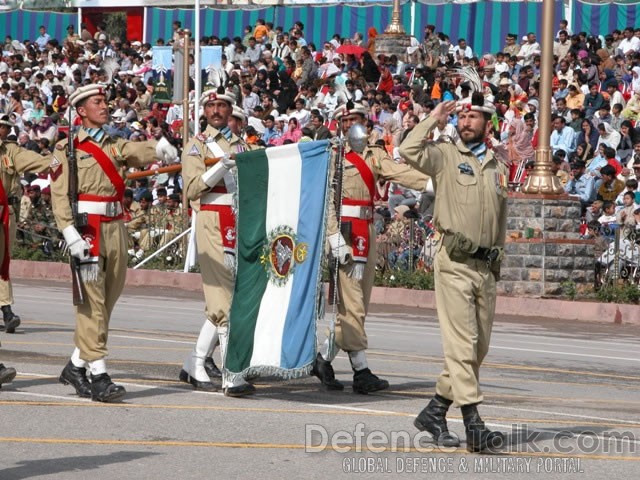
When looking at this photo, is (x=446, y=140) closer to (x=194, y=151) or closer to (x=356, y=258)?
(x=356, y=258)

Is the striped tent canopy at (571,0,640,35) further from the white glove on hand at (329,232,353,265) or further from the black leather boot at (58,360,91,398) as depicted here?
the black leather boot at (58,360,91,398)

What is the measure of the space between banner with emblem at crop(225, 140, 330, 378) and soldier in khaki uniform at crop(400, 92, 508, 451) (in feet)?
6.38

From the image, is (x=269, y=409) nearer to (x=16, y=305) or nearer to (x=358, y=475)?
(x=358, y=475)

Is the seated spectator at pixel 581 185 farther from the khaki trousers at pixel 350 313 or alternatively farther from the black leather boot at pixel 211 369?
the black leather boot at pixel 211 369

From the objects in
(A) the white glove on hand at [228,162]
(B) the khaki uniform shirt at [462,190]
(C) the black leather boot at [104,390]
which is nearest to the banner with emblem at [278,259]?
(A) the white glove on hand at [228,162]

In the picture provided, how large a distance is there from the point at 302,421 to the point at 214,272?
1.94 metres

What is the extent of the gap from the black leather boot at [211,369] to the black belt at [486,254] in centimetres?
337

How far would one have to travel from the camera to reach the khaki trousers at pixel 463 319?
9062 millimetres

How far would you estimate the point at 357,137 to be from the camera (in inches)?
443

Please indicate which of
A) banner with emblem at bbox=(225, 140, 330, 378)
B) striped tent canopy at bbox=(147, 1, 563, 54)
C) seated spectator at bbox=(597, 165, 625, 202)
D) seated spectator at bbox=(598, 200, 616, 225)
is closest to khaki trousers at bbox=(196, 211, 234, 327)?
banner with emblem at bbox=(225, 140, 330, 378)

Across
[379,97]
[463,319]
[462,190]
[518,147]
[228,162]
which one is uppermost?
[379,97]

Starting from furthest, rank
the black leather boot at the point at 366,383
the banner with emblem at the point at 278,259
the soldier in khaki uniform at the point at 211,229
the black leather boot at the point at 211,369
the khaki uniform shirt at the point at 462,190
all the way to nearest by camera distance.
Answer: the black leather boot at the point at 211,369 < the black leather boot at the point at 366,383 < the soldier in khaki uniform at the point at 211,229 < the banner with emblem at the point at 278,259 < the khaki uniform shirt at the point at 462,190

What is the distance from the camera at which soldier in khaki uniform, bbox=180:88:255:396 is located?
Answer: 1138 centimetres

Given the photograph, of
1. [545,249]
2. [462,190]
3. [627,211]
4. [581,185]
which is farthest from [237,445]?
[581,185]
